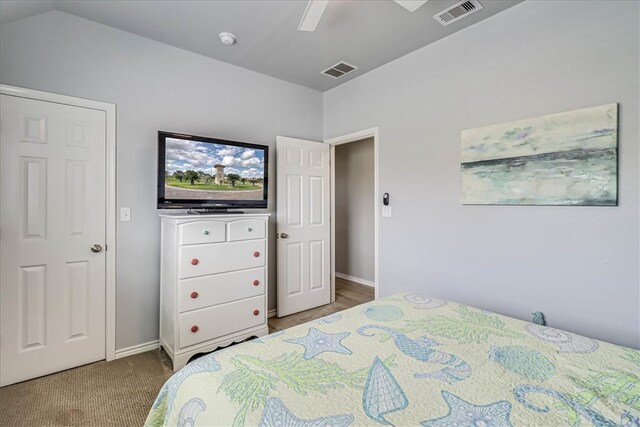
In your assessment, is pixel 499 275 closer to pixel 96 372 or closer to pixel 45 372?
pixel 96 372

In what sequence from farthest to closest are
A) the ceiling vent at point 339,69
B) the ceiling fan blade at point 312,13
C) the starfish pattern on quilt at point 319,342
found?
1. the ceiling vent at point 339,69
2. the ceiling fan blade at point 312,13
3. the starfish pattern on quilt at point 319,342

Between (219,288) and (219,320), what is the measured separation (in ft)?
0.90

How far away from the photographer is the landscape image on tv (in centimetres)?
241

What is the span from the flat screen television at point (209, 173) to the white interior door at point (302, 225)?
17.2 inches

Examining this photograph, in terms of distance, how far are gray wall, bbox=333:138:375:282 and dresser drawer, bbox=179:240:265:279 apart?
239 centimetres

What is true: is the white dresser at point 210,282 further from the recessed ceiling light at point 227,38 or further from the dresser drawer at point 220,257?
the recessed ceiling light at point 227,38

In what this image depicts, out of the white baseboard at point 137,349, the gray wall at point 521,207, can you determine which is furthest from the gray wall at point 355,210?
the white baseboard at point 137,349

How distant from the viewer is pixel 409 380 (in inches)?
39.4

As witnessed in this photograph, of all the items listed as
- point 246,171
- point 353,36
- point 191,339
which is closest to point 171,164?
point 246,171

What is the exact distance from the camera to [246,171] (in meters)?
2.81

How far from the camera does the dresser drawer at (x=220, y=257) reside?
228 centimetres

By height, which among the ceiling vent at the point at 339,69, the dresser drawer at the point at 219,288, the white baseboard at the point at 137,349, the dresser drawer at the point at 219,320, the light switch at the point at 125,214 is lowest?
the white baseboard at the point at 137,349

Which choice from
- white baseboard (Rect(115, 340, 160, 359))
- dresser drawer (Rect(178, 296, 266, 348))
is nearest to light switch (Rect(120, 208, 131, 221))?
dresser drawer (Rect(178, 296, 266, 348))

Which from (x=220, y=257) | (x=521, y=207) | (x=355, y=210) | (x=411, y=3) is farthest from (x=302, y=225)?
(x=411, y=3)
